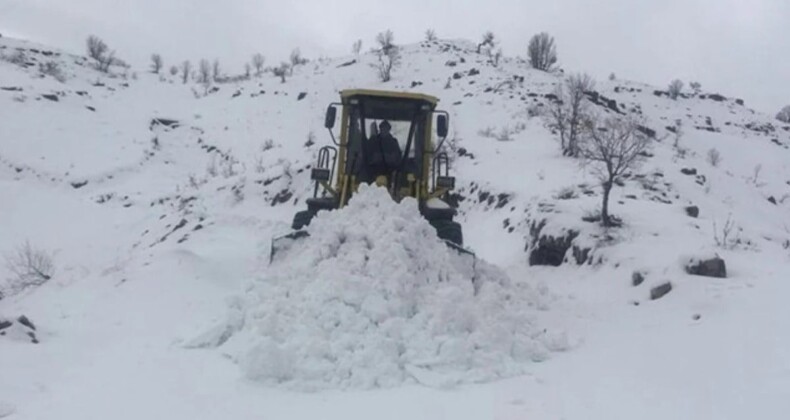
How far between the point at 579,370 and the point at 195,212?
42.3 ft

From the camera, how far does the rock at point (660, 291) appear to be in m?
8.52

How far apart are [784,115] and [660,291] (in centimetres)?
4570

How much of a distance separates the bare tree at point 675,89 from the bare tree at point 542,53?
7.43 meters

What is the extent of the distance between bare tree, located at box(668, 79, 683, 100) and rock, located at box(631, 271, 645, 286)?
3619 centimetres

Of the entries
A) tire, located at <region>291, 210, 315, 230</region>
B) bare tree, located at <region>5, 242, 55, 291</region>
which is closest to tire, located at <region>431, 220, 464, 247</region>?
tire, located at <region>291, 210, 315, 230</region>

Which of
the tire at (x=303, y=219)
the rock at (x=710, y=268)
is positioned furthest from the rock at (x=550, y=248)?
the tire at (x=303, y=219)

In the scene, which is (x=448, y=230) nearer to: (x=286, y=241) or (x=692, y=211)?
(x=286, y=241)

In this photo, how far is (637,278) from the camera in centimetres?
935

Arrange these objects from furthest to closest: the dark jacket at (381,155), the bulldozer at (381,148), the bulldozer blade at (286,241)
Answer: the dark jacket at (381,155) < the bulldozer at (381,148) < the bulldozer blade at (286,241)

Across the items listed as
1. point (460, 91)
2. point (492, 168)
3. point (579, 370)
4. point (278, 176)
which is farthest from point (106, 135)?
point (579, 370)

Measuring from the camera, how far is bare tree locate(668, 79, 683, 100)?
139 ft

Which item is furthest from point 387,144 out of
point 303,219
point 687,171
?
point 687,171

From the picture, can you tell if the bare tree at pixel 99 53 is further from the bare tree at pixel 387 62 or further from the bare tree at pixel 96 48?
the bare tree at pixel 387 62

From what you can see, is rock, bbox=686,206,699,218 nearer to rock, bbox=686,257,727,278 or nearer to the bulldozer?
rock, bbox=686,257,727,278
